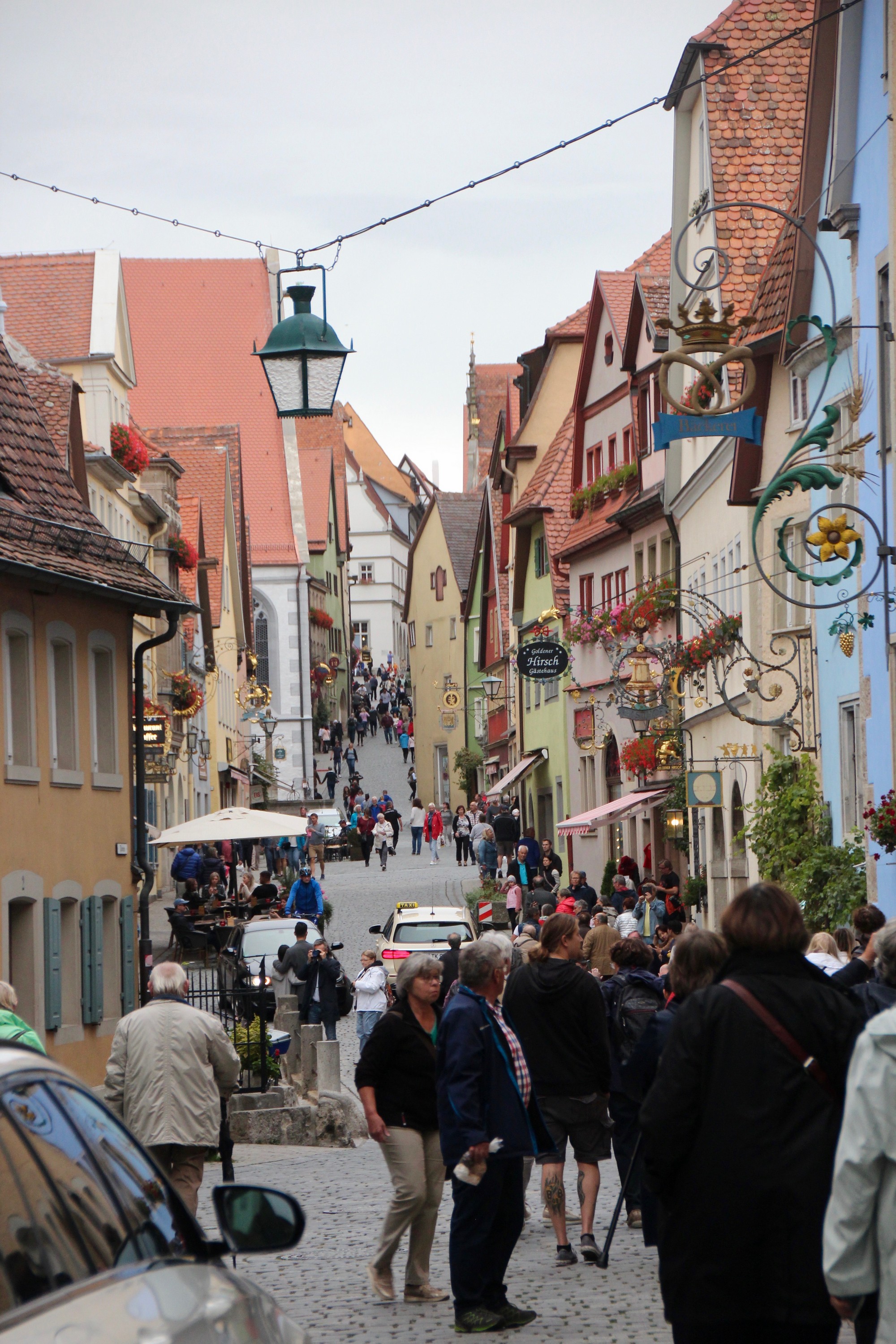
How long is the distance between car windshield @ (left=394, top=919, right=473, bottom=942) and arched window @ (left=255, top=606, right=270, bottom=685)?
174ft

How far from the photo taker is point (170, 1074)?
31.1 ft

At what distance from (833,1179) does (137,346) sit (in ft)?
252

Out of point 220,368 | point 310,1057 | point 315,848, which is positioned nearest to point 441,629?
point 220,368

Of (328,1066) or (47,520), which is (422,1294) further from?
(47,520)

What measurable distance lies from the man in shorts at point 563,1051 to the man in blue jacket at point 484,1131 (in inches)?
43.4

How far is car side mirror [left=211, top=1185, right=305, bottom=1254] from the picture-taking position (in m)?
4.11

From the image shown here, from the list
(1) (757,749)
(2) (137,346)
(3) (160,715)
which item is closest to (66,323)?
(3) (160,715)

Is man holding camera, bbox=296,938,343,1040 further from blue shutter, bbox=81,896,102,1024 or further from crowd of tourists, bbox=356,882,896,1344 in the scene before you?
crowd of tourists, bbox=356,882,896,1344

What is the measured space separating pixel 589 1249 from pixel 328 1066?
817 centimetres

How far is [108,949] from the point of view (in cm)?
2188

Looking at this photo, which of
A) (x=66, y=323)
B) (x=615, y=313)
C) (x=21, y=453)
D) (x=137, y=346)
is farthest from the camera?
(x=137, y=346)

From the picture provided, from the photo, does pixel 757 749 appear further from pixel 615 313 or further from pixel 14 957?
pixel 615 313

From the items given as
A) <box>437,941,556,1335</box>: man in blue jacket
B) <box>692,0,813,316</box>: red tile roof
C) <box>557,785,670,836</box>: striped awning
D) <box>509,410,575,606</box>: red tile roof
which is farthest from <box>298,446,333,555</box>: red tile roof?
<box>437,941,556,1335</box>: man in blue jacket

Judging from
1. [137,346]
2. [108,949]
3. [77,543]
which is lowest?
[108,949]
